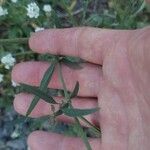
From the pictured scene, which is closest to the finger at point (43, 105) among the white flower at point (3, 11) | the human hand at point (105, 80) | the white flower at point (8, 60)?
the human hand at point (105, 80)

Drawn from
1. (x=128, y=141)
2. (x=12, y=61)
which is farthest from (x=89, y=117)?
(x=12, y=61)

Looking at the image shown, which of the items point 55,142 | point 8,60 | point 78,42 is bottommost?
point 55,142

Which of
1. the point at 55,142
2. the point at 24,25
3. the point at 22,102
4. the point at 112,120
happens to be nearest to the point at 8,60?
the point at 24,25

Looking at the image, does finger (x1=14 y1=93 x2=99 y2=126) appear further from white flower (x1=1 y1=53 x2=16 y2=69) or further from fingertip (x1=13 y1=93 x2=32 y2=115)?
white flower (x1=1 y1=53 x2=16 y2=69)

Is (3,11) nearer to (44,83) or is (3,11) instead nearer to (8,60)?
(8,60)

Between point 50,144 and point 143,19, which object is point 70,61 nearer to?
point 50,144

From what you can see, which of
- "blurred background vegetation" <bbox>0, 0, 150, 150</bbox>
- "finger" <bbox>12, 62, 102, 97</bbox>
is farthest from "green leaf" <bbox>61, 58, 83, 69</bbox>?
"blurred background vegetation" <bbox>0, 0, 150, 150</bbox>
